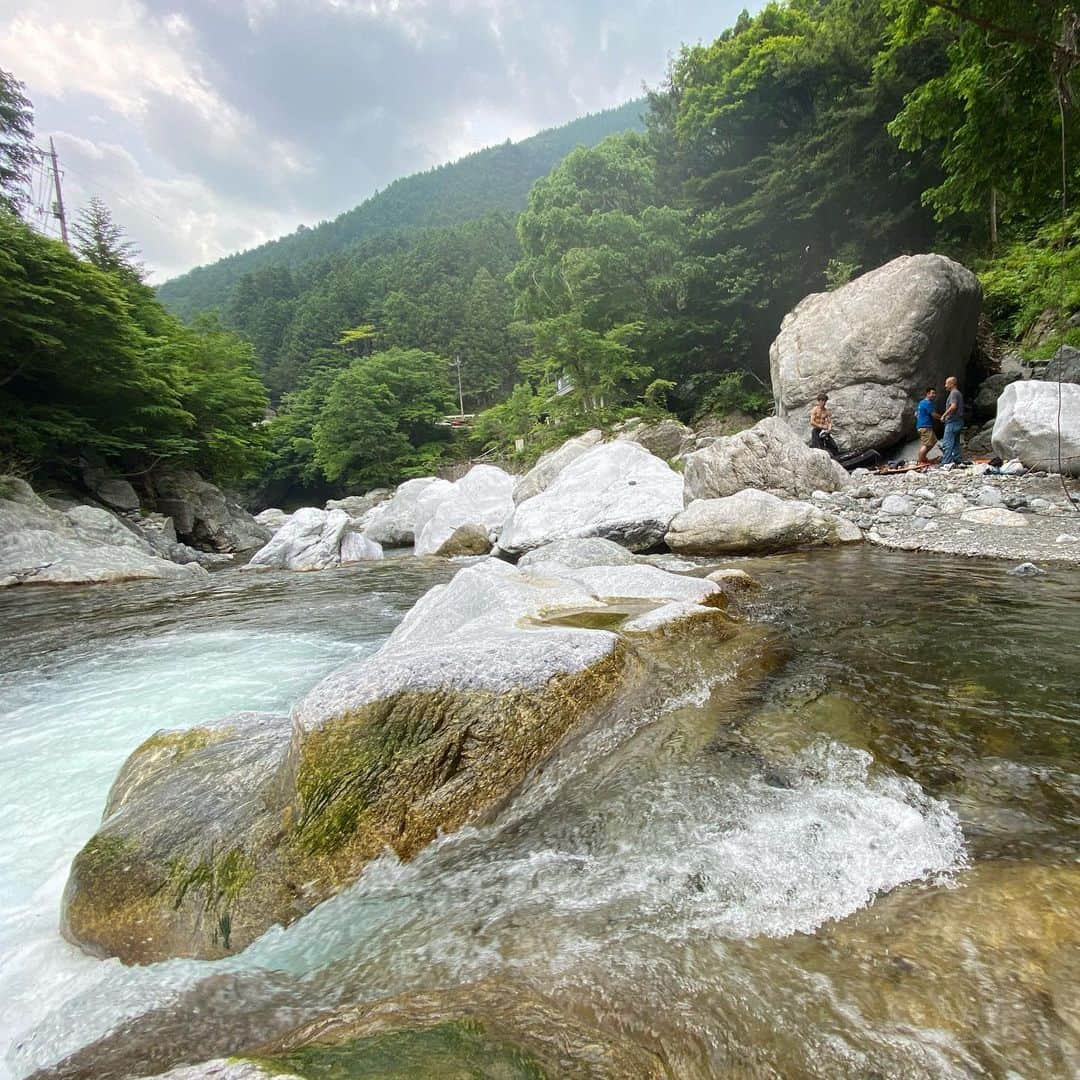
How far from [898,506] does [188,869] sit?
9815 millimetres

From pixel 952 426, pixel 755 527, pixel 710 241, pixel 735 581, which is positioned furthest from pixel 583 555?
pixel 710 241

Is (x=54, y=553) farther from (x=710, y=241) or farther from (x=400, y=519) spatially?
(x=710, y=241)

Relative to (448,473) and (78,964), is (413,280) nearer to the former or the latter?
(448,473)

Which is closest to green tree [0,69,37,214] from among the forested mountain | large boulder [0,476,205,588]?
large boulder [0,476,205,588]

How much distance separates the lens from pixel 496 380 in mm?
52156

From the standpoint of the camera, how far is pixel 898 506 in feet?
29.3

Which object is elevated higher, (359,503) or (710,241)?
(710,241)

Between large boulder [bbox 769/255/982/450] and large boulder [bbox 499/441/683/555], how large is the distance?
4.90 metres

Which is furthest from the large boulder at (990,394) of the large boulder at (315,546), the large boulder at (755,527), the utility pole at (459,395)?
the utility pole at (459,395)

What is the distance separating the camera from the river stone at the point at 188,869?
223 centimetres

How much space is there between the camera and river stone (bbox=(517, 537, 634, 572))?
690 cm

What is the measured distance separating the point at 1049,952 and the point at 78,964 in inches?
130

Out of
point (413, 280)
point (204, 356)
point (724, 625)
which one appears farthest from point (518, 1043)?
point (413, 280)

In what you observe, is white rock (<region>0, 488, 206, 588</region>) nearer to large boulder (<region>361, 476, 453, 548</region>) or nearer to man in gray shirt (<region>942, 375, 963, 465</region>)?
large boulder (<region>361, 476, 453, 548</region>)
